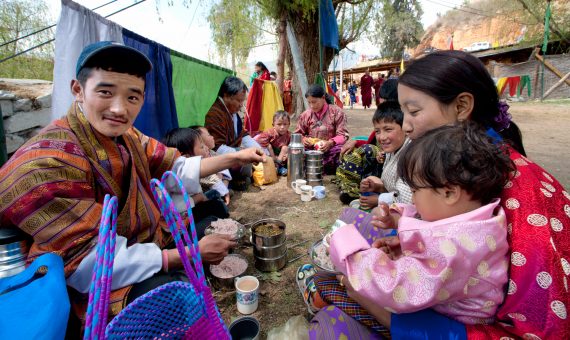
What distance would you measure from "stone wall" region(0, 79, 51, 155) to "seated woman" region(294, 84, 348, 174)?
3.98 metres

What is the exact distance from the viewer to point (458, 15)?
4712 centimetres

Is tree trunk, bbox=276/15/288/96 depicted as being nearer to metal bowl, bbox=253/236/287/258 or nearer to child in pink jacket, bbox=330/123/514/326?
metal bowl, bbox=253/236/287/258

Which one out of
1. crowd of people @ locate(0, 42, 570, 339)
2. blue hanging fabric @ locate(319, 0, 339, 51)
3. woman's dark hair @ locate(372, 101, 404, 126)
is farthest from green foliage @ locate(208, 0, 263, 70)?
crowd of people @ locate(0, 42, 570, 339)

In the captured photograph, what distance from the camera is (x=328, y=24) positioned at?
783cm

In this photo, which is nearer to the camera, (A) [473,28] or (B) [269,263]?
(B) [269,263]

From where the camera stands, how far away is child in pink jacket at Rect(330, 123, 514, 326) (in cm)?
106

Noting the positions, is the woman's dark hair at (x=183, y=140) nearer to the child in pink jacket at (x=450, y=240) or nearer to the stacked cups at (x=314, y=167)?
the stacked cups at (x=314, y=167)

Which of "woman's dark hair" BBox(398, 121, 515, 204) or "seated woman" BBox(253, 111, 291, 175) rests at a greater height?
"woman's dark hair" BBox(398, 121, 515, 204)

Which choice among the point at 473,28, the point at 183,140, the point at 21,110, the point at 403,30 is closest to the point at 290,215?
the point at 183,140

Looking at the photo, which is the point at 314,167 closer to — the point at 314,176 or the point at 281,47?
the point at 314,176

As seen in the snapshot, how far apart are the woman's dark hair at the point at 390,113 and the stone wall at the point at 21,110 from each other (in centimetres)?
389

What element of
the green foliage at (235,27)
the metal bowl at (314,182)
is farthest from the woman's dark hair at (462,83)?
the green foliage at (235,27)

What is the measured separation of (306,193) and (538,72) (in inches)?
756

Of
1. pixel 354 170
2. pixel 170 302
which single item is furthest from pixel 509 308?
pixel 354 170
